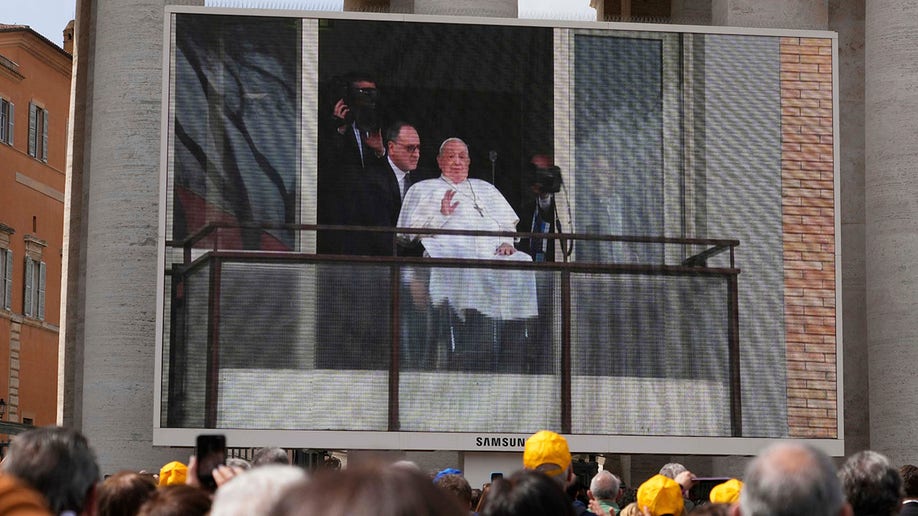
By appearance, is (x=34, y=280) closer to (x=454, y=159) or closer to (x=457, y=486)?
(x=454, y=159)

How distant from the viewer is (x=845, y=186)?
29422mm

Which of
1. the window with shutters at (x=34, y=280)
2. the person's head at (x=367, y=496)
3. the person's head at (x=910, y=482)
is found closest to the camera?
the person's head at (x=367, y=496)

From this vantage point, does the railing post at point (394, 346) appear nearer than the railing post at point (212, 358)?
No

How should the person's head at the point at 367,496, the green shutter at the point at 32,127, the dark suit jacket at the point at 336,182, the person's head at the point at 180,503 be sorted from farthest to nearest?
the green shutter at the point at 32,127, the dark suit jacket at the point at 336,182, the person's head at the point at 180,503, the person's head at the point at 367,496

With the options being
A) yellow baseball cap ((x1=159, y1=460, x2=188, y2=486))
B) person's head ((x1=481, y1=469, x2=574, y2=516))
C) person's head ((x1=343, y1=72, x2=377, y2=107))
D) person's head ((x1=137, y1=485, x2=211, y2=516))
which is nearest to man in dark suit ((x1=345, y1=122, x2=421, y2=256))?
person's head ((x1=343, y1=72, x2=377, y2=107))

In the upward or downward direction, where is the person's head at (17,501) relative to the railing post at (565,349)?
downward

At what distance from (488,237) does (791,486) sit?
58.3 feet

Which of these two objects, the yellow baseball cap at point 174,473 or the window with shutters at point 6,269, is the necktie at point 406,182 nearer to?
the yellow baseball cap at point 174,473

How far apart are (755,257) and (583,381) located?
303 centimetres

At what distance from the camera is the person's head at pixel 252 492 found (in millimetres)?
4355

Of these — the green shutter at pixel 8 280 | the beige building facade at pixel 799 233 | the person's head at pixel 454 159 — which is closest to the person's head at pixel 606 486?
the person's head at pixel 454 159

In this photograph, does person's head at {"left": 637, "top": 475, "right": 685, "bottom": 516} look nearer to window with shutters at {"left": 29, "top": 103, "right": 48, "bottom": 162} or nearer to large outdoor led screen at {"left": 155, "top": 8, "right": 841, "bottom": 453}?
large outdoor led screen at {"left": 155, "top": 8, "right": 841, "bottom": 453}

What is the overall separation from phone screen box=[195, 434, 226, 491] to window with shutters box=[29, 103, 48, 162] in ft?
174

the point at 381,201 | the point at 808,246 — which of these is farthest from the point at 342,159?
the point at 808,246
